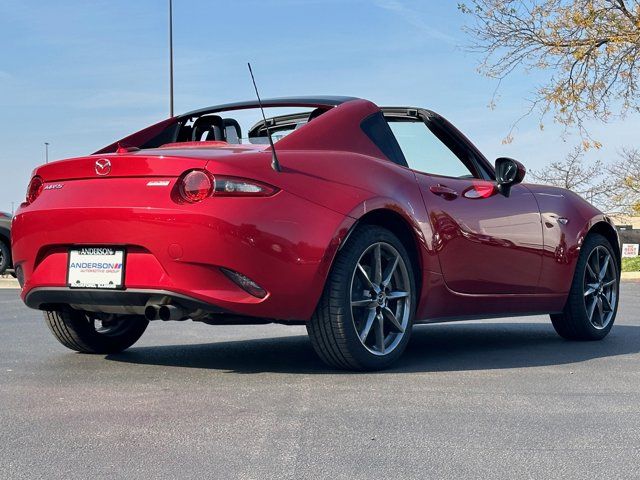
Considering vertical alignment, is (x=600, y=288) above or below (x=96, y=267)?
below

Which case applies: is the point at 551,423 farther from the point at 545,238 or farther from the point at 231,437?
the point at 545,238

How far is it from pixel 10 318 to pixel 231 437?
628 cm

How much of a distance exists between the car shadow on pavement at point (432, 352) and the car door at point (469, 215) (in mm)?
438

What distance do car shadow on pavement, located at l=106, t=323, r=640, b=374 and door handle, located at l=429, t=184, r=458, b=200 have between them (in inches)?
37.9

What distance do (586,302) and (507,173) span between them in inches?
57.9

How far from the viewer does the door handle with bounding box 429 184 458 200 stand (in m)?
5.49

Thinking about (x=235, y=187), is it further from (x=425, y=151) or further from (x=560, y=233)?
(x=560, y=233)

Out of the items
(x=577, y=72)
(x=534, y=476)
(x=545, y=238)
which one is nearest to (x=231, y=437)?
(x=534, y=476)

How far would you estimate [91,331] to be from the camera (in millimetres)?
5816

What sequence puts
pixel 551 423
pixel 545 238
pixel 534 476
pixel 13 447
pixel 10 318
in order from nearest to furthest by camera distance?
1. pixel 534 476
2. pixel 13 447
3. pixel 551 423
4. pixel 545 238
5. pixel 10 318

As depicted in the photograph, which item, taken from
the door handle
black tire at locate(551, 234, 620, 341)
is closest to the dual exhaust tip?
the door handle

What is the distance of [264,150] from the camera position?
185 inches

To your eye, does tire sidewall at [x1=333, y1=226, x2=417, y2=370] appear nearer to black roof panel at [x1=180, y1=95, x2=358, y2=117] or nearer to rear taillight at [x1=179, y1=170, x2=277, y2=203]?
rear taillight at [x1=179, y1=170, x2=277, y2=203]

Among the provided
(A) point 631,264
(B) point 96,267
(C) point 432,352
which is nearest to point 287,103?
(B) point 96,267
